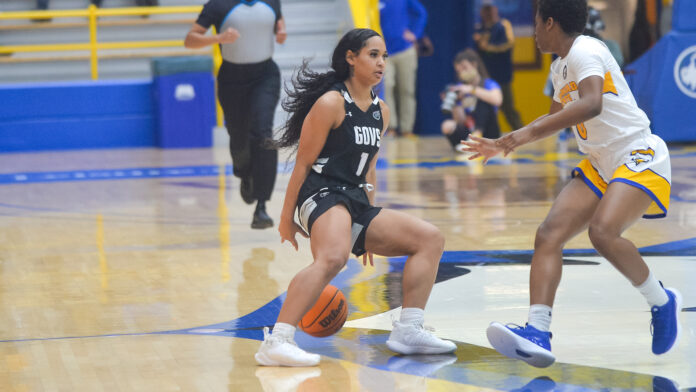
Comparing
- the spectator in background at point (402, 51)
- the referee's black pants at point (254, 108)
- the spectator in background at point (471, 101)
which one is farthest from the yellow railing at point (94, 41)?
the referee's black pants at point (254, 108)

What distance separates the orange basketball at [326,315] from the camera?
4.58 meters

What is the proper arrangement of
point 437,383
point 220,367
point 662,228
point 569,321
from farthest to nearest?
point 662,228 < point 569,321 < point 220,367 < point 437,383

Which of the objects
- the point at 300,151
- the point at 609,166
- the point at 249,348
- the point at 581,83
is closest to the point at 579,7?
the point at 581,83

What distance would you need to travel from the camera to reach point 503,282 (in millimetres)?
→ 5805

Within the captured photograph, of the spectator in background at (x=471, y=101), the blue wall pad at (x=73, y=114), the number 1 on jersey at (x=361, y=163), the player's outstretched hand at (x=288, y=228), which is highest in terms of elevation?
the number 1 on jersey at (x=361, y=163)

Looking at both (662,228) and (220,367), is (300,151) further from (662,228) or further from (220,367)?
(662,228)

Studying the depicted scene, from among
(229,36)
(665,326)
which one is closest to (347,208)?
(665,326)

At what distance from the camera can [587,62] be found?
4215mm

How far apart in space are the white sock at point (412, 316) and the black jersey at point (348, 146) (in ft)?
2.03

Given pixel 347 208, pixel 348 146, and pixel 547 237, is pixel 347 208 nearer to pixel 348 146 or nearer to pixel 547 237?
pixel 348 146

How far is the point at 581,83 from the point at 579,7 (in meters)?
0.36

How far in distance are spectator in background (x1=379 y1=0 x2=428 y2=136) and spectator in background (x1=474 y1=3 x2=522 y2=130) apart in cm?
92

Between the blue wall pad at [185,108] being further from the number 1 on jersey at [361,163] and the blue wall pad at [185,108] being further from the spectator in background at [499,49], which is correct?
the number 1 on jersey at [361,163]

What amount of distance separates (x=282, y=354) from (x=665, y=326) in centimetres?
155
